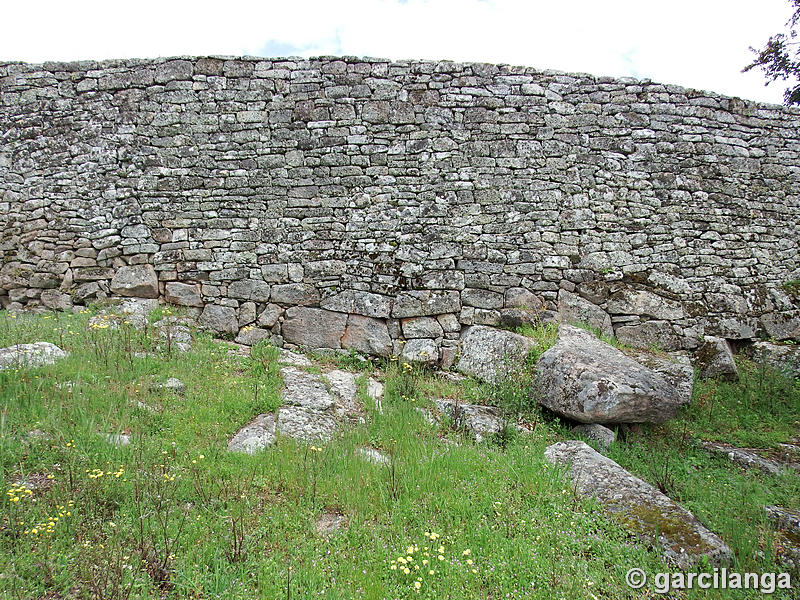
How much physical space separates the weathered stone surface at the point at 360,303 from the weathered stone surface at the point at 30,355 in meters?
3.26

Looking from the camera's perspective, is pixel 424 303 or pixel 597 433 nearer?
pixel 597 433

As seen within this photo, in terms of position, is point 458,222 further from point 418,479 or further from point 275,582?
point 275,582

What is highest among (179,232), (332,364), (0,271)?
(179,232)

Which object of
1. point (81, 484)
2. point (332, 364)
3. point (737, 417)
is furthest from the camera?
point (332, 364)

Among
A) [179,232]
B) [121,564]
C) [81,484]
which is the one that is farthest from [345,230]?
[121,564]

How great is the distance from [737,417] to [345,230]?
5.78m

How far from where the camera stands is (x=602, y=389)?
5.47m

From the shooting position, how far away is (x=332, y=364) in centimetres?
705

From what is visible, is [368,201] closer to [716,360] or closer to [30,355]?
[30,355]

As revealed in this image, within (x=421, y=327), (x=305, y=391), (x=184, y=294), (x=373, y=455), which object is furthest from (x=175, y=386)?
(x=421, y=327)

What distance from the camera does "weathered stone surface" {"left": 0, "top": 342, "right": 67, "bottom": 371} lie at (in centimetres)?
512

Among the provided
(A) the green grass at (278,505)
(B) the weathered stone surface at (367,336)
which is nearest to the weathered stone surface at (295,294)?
(B) the weathered stone surface at (367,336)

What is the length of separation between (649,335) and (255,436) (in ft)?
19.0

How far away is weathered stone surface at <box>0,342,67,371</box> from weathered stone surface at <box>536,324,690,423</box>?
5.41 meters
